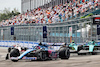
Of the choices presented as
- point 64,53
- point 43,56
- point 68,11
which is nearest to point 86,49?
point 64,53

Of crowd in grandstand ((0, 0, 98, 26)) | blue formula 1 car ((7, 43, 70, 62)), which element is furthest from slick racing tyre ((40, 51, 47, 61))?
crowd in grandstand ((0, 0, 98, 26))

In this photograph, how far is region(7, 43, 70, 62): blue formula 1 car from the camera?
35.4 feet

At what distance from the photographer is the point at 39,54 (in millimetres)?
10852

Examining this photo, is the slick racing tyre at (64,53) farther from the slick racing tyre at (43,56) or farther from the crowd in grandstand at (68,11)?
the crowd in grandstand at (68,11)

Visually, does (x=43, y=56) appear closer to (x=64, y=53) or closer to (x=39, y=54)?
(x=39, y=54)

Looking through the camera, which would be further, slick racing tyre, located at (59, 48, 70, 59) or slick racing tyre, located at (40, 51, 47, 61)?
slick racing tyre, located at (59, 48, 70, 59)

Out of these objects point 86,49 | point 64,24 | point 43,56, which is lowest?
point 43,56

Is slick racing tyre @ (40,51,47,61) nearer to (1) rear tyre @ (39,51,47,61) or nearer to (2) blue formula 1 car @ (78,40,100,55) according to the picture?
(1) rear tyre @ (39,51,47,61)

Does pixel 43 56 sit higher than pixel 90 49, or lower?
lower

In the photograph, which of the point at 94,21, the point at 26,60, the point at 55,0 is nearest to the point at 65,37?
the point at 94,21

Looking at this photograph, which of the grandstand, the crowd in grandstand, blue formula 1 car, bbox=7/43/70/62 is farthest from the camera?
the crowd in grandstand

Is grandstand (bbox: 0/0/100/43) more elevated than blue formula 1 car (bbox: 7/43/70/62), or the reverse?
grandstand (bbox: 0/0/100/43)

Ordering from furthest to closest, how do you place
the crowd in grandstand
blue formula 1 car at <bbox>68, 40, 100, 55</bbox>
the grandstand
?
the crowd in grandstand < the grandstand < blue formula 1 car at <bbox>68, 40, 100, 55</bbox>

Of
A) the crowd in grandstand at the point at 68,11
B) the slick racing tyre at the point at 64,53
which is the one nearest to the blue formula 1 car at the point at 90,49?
the slick racing tyre at the point at 64,53
